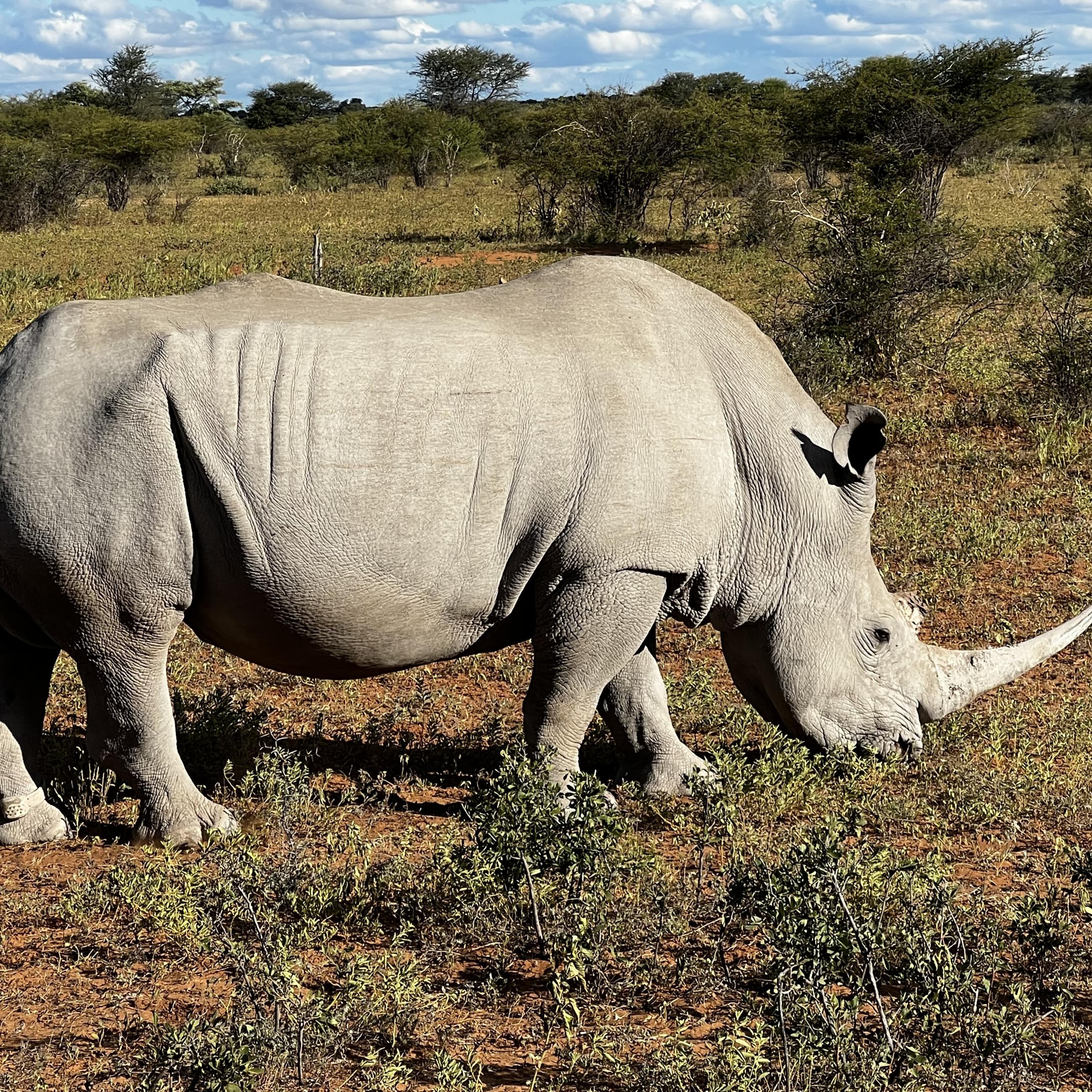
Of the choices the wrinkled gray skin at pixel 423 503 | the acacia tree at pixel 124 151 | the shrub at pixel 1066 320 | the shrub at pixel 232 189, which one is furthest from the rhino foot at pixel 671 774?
the shrub at pixel 232 189

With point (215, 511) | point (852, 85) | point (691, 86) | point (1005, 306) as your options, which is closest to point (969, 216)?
point (852, 85)

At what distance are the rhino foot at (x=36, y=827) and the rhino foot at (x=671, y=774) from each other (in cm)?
227

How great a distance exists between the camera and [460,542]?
468 cm

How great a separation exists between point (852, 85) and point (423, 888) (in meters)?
21.3

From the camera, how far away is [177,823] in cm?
490

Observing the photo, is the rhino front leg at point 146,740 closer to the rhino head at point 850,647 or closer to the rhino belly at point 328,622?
the rhino belly at point 328,622

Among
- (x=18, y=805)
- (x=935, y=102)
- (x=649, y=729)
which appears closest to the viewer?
(x=18, y=805)

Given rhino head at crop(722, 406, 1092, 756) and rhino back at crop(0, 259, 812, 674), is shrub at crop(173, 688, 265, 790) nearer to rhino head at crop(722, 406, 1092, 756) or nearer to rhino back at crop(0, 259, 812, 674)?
rhino back at crop(0, 259, 812, 674)

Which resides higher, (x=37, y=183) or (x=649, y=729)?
(x=649, y=729)

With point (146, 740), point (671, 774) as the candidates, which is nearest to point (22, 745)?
point (146, 740)

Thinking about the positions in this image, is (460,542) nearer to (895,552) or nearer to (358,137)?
(895,552)

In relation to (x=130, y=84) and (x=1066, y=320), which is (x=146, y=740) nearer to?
(x=1066, y=320)

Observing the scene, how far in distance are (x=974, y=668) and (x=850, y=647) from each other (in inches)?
23.0

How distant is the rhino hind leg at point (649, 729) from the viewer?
18.7 feet
